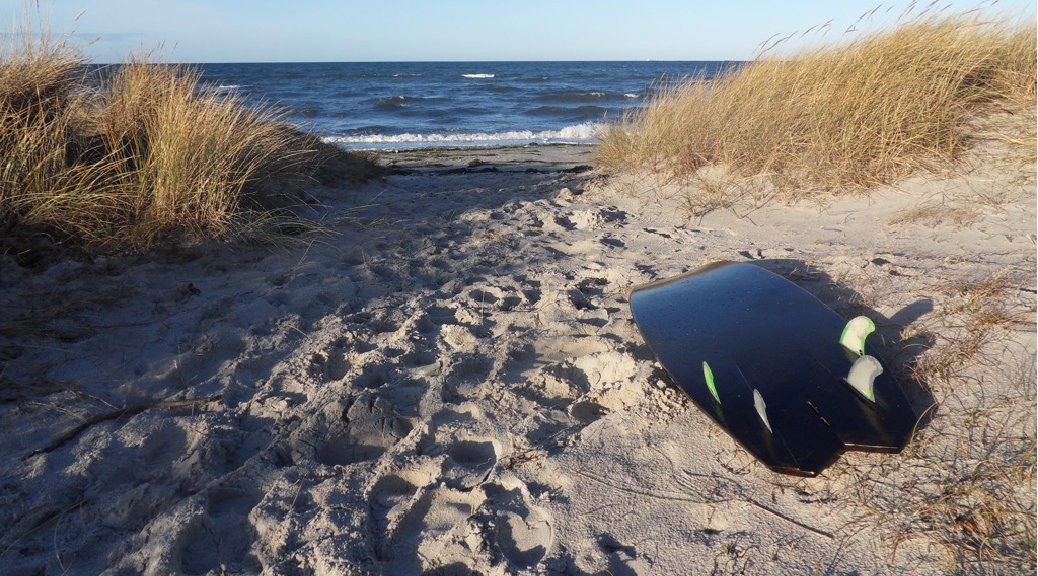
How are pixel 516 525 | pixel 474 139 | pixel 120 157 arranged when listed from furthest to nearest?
pixel 474 139 < pixel 120 157 < pixel 516 525

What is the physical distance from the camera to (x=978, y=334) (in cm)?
206

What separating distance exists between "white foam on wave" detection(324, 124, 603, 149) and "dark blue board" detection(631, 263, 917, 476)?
9.21 m

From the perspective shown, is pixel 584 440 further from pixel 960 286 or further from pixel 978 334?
pixel 960 286

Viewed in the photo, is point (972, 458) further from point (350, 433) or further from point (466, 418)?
point (350, 433)

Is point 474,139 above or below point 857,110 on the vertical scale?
below

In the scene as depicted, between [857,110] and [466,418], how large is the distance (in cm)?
345

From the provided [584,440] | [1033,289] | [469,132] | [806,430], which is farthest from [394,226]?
[469,132]

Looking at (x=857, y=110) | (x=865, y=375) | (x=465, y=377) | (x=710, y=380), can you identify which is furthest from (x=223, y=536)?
(x=857, y=110)

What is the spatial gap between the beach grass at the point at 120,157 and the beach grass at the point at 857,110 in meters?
3.07

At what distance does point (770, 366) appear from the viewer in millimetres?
2047

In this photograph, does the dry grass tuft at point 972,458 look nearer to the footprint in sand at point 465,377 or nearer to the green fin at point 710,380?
the green fin at point 710,380

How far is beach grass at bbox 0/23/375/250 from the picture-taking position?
3064 millimetres

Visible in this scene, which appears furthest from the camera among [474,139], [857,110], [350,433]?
[474,139]

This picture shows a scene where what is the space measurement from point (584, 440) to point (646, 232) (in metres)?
2.24
